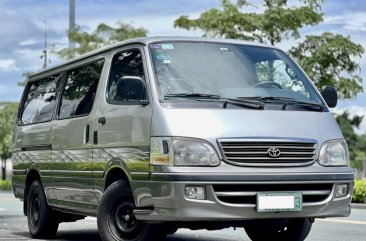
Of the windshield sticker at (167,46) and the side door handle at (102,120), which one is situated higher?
the windshield sticker at (167,46)

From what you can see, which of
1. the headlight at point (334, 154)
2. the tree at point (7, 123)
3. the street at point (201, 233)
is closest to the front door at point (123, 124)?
the headlight at point (334, 154)

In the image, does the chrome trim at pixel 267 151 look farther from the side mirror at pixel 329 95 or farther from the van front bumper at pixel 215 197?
the side mirror at pixel 329 95

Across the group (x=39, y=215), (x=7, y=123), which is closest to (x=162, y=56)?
(x=39, y=215)

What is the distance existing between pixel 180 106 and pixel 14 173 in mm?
4650

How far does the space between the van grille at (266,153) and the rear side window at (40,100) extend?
368 cm

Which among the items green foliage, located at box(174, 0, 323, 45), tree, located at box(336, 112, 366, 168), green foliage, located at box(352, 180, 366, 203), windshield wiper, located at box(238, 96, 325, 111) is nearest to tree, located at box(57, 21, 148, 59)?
green foliage, located at box(174, 0, 323, 45)

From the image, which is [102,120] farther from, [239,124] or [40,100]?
[40,100]

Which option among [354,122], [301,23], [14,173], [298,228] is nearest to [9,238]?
[14,173]

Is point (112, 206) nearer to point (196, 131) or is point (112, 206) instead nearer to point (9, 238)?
point (196, 131)

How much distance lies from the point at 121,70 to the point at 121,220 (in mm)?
1541

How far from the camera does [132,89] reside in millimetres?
7527

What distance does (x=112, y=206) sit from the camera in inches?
302

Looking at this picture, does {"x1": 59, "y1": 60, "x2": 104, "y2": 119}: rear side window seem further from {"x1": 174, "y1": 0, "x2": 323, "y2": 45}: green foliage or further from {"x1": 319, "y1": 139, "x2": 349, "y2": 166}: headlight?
{"x1": 174, "y1": 0, "x2": 323, "y2": 45}: green foliage

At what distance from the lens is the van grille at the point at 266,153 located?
22.4 feet
